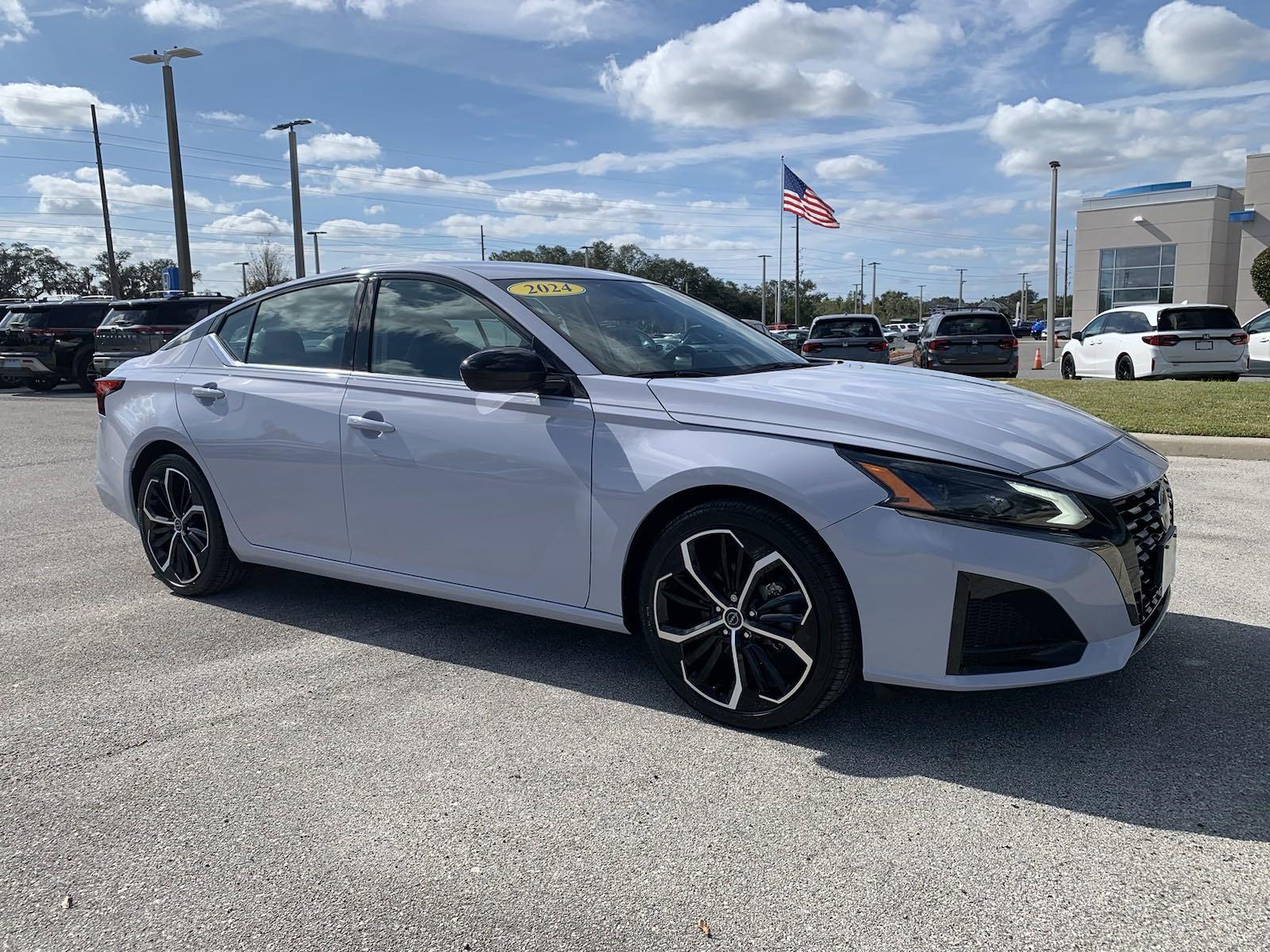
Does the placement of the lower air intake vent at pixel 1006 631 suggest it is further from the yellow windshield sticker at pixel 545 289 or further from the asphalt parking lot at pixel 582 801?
the yellow windshield sticker at pixel 545 289

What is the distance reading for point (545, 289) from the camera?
13.6ft

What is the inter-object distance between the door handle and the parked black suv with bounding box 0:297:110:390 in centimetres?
1878

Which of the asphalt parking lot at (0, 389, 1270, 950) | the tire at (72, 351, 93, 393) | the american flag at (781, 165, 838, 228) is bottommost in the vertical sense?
the asphalt parking lot at (0, 389, 1270, 950)

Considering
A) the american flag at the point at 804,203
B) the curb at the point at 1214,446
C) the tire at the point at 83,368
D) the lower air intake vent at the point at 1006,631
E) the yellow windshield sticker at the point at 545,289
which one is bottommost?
the curb at the point at 1214,446

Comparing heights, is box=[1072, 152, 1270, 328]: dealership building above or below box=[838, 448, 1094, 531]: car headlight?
above

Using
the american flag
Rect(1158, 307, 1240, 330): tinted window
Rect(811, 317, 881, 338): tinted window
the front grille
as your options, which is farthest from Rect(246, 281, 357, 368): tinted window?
the american flag

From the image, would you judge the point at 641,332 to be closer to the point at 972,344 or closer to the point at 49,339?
the point at 972,344

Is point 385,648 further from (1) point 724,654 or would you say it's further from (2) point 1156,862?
(2) point 1156,862

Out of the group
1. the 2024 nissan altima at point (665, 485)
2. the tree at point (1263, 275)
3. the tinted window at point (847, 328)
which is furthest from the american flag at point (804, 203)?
the 2024 nissan altima at point (665, 485)

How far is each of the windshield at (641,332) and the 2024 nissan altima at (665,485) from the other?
15mm

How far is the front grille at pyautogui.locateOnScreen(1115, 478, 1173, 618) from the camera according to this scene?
10.2ft

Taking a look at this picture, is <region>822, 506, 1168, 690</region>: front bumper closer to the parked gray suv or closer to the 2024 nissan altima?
the 2024 nissan altima

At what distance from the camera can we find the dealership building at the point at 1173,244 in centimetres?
3872

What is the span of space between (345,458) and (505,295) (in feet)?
3.08
